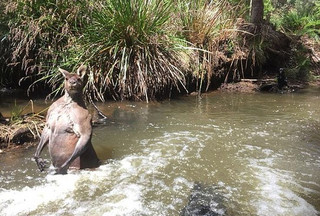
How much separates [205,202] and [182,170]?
0.86m

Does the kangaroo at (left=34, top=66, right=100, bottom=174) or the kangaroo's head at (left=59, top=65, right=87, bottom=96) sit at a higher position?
the kangaroo's head at (left=59, top=65, right=87, bottom=96)

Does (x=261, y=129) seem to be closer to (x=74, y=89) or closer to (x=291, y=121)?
(x=291, y=121)

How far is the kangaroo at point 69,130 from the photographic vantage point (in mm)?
4188

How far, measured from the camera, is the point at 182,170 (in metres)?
4.53

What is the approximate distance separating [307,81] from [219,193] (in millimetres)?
8330

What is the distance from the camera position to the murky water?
3.65 m

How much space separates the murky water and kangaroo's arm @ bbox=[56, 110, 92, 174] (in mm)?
163

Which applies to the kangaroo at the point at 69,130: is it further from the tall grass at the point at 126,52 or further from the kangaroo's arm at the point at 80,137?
the tall grass at the point at 126,52

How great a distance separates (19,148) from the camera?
5.31 metres

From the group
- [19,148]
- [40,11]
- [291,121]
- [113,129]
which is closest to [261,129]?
[291,121]

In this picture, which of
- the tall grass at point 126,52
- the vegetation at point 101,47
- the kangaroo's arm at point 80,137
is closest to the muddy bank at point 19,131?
the kangaroo's arm at point 80,137

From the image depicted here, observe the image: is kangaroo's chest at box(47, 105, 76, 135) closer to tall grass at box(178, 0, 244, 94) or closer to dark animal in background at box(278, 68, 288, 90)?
tall grass at box(178, 0, 244, 94)

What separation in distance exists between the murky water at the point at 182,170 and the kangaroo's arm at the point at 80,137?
16cm

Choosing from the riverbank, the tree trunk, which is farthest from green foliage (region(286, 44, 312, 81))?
the riverbank
